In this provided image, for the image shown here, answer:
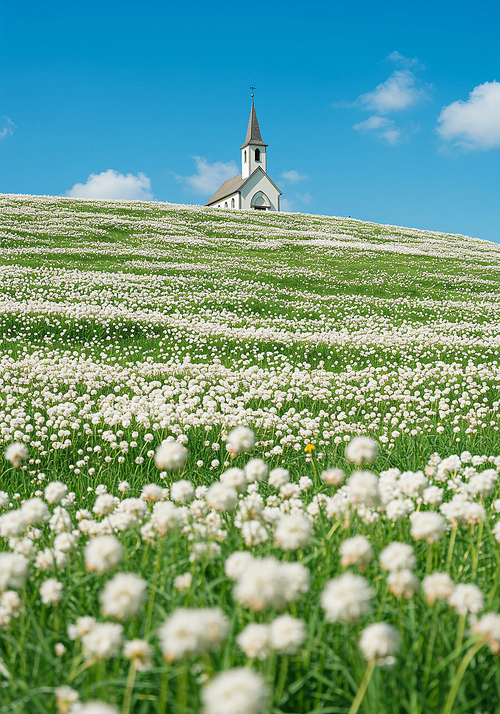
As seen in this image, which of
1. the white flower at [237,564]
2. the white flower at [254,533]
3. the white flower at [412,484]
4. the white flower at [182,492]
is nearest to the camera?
the white flower at [237,564]

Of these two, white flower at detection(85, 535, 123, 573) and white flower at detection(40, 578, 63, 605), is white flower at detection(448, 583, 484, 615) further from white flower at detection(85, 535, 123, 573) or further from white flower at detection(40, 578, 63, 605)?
white flower at detection(40, 578, 63, 605)

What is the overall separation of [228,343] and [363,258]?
2512 cm

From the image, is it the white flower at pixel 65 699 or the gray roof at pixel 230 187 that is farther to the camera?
the gray roof at pixel 230 187

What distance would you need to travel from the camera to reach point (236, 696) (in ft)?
4.55

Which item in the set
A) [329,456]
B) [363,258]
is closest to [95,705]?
[329,456]

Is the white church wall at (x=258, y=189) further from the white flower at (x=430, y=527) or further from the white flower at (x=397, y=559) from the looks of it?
the white flower at (x=397, y=559)

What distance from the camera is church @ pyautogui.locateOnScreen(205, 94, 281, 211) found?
10144 centimetres

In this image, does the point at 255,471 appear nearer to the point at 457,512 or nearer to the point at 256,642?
the point at 457,512

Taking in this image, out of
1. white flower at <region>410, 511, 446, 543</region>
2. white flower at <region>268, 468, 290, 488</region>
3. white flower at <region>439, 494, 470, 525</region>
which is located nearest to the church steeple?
white flower at <region>268, 468, 290, 488</region>


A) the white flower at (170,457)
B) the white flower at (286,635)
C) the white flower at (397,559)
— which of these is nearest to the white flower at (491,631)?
the white flower at (397,559)

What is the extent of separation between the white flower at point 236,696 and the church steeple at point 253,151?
370 feet

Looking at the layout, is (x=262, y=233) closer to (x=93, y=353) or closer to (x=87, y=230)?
(x=87, y=230)

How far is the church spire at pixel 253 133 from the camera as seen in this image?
109000 mm

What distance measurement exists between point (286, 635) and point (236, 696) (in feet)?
1.15
